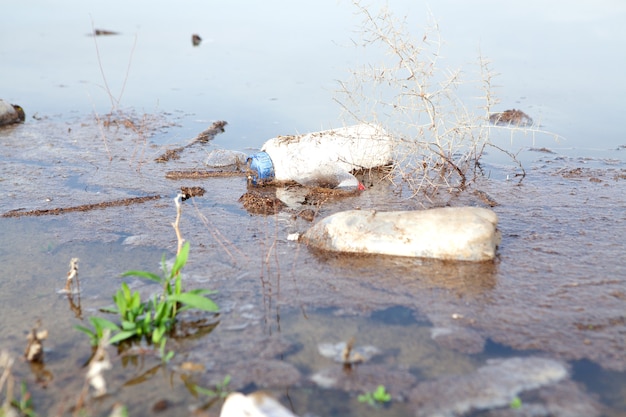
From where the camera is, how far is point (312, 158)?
5570mm

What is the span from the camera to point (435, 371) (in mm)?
2680

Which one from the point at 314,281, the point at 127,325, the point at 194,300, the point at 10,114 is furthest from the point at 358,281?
the point at 10,114

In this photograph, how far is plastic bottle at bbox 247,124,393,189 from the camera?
550 centimetres

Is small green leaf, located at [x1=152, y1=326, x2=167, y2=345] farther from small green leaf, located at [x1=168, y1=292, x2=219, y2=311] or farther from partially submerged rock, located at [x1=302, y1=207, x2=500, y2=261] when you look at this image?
partially submerged rock, located at [x1=302, y1=207, x2=500, y2=261]

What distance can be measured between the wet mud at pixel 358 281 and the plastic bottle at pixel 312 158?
0.58 ft

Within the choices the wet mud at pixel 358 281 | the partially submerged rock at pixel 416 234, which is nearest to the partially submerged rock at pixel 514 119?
the wet mud at pixel 358 281

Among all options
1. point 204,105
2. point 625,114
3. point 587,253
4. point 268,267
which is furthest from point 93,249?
point 625,114

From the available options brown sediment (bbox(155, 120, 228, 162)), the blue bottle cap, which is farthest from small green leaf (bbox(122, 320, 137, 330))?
brown sediment (bbox(155, 120, 228, 162))

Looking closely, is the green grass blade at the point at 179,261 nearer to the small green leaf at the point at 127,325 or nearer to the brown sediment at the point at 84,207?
the small green leaf at the point at 127,325

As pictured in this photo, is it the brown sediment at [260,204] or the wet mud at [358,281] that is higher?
the brown sediment at [260,204]

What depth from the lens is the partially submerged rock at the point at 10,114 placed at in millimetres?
7742

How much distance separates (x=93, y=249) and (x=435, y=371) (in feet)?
7.92

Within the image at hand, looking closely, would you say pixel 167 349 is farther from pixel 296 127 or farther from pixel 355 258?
pixel 296 127

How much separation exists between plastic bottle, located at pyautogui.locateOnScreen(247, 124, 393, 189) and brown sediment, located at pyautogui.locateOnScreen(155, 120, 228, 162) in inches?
42.5
